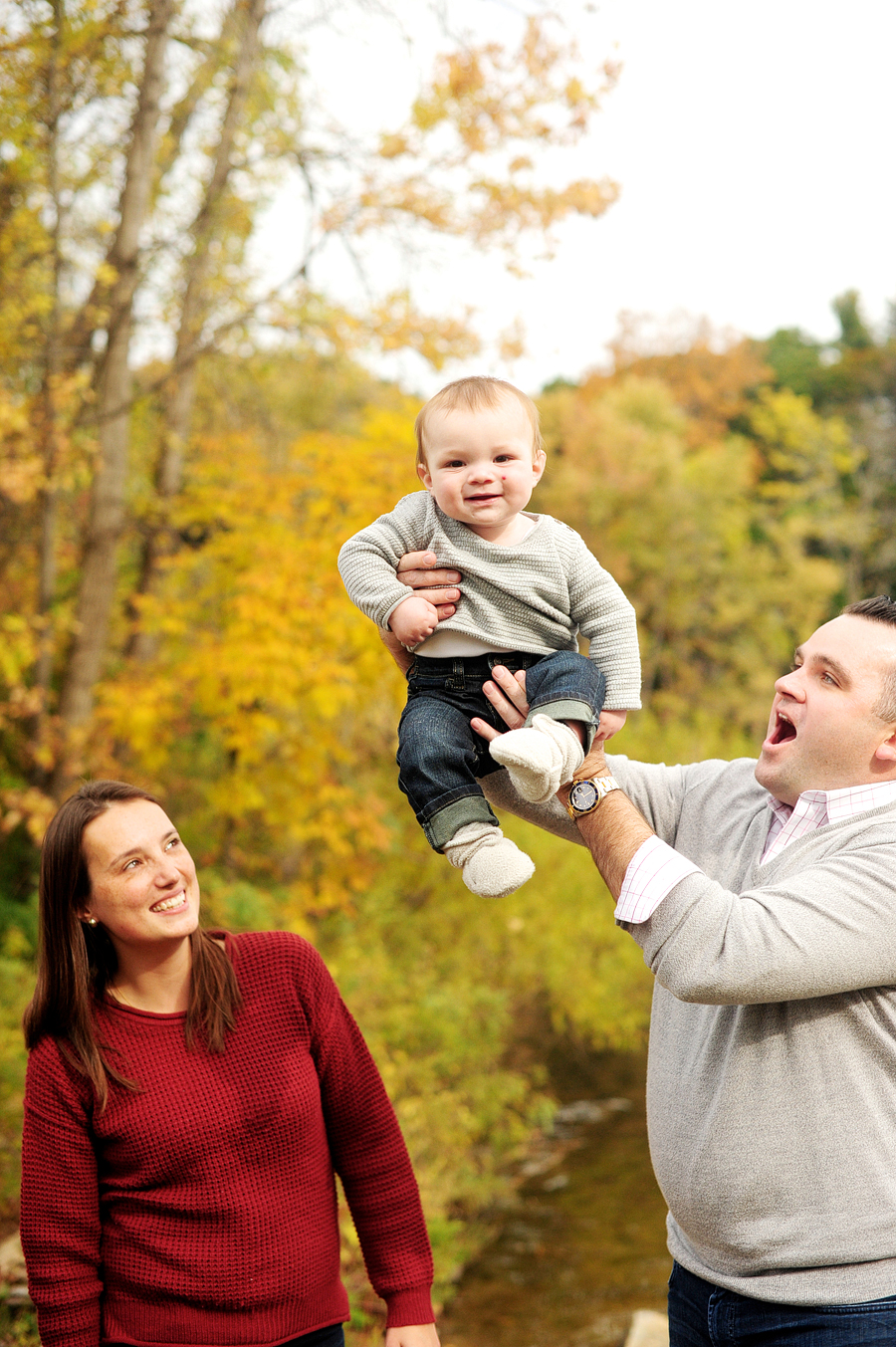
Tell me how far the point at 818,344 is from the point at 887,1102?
27101mm

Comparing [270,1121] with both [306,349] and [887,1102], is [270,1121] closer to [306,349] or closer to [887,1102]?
[887,1102]

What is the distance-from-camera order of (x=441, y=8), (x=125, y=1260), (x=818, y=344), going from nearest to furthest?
(x=125, y=1260) → (x=441, y=8) → (x=818, y=344)

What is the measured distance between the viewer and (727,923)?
157cm

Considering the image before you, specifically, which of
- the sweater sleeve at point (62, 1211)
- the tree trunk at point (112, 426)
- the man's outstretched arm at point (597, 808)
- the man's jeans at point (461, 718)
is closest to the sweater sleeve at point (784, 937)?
the man's outstretched arm at point (597, 808)

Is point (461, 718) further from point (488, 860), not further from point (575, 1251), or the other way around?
point (575, 1251)

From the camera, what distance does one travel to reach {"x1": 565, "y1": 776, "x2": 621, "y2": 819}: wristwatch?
1832mm

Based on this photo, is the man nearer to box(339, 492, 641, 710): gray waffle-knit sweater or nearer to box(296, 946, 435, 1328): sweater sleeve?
box(339, 492, 641, 710): gray waffle-knit sweater

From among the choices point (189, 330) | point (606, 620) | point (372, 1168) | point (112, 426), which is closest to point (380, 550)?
point (606, 620)

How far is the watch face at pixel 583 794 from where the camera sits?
1832 mm

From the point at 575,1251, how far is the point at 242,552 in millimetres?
4649

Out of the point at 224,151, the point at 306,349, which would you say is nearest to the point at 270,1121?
the point at 306,349

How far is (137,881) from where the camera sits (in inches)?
81.0

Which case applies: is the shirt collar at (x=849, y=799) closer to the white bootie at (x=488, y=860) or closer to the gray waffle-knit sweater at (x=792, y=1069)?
the gray waffle-knit sweater at (x=792, y=1069)

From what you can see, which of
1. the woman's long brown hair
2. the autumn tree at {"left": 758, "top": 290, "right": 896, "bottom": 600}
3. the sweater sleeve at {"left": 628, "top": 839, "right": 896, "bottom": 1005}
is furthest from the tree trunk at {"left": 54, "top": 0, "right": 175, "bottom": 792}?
the autumn tree at {"left": 758, "top": 290, "right": 896, "bottom": 600}
